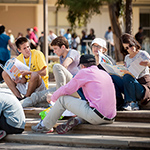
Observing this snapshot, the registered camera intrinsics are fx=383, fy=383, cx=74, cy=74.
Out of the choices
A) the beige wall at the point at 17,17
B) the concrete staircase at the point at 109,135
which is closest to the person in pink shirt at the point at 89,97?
the concrete staircase at the point at 109,135

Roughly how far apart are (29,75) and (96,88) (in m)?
2.29

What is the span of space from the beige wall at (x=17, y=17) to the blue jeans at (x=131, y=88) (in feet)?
70.3

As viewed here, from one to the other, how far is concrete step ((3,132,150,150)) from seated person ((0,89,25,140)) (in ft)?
0.38

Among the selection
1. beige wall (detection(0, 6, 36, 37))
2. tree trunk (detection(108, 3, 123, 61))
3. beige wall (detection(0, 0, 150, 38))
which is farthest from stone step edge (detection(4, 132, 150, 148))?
beige wall (detection(0, 6, 36, 37))

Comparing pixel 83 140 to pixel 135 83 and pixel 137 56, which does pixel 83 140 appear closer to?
pixel 135 83

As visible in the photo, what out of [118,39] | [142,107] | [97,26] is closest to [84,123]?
[142,107]

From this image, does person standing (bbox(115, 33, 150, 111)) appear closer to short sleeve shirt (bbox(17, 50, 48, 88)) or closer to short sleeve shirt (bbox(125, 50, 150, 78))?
short sleeve shirt (bbox(125, 50, 150, 78))

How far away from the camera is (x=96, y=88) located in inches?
198

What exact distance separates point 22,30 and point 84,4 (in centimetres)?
1520

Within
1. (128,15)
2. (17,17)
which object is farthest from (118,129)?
(17,17)

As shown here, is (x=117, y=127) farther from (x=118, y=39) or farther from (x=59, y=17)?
(x=59, y=17)

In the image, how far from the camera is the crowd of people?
506cm

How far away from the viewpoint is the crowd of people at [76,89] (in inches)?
199

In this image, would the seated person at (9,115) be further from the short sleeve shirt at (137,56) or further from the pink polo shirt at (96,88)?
the short sleeve shirt at (137,56)
